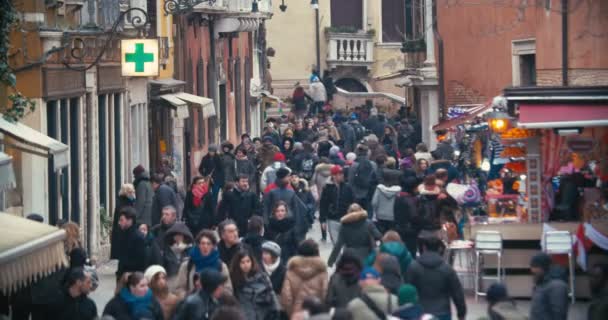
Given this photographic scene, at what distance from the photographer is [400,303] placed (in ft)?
47.0

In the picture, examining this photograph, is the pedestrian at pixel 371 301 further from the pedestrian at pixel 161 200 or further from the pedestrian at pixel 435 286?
the pedestrian at pixel 161 200

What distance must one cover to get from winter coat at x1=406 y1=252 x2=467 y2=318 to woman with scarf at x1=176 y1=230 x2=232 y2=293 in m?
1.92

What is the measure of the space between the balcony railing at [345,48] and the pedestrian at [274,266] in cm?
4995

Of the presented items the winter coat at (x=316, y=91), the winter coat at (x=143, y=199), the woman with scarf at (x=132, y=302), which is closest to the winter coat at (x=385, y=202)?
the winter coat at (x=143, y=199)

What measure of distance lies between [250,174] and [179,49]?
26.4 ft

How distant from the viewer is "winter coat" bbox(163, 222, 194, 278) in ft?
61.1

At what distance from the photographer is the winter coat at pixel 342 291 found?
51.0 ft

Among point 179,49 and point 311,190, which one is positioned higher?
point 179,49

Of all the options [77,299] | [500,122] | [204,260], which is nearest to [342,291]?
[204,260]

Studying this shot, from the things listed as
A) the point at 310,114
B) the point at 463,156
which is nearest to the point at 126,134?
the point at 463,156

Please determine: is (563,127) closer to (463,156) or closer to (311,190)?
(311,190)

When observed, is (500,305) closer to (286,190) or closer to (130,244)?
(130,244)

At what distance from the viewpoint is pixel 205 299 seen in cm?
1503

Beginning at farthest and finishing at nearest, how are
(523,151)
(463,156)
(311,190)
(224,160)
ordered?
(463,156) < (224,160) < (311,190) < (523,151)
